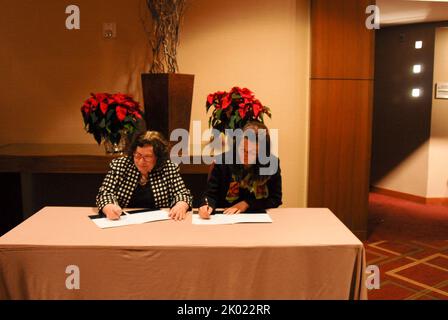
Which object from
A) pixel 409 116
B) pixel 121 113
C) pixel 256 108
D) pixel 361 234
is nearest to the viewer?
pixel 121 113

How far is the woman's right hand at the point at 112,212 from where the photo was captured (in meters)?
2.12

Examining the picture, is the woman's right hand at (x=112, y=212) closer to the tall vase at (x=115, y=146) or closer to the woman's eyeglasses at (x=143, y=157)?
the woman's eyeglasses at (x=143, y=157)

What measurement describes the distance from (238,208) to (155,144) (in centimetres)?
54

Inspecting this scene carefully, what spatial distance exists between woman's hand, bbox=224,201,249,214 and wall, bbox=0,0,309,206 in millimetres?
1481

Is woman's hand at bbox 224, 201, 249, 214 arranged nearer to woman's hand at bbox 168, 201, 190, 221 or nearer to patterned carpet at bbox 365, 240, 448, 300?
woman's hand at bbox 168, 201, 190, 221

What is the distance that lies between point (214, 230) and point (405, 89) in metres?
4.16

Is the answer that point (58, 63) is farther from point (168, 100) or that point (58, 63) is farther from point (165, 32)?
point (168, 100)

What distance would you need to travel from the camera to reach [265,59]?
373cm

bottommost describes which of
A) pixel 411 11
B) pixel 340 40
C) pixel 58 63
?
pixel 58 63

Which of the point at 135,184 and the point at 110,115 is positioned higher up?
the point at 110,115

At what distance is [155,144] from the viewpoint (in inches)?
93.7

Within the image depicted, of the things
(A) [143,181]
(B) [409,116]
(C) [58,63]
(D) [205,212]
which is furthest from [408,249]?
(C) [58,63]

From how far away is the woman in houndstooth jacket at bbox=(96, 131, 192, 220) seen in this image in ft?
7.76
